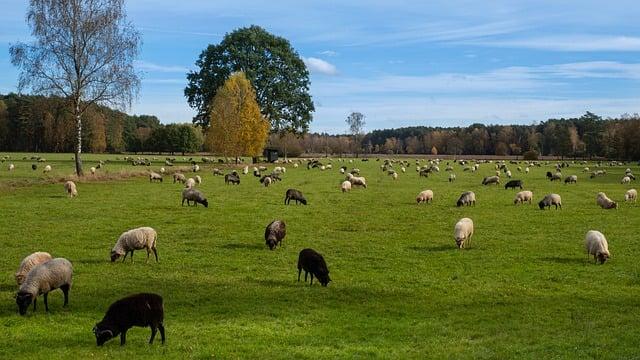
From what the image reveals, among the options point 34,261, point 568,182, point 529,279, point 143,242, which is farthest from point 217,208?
point 568,182

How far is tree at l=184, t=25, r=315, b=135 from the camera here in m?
83.7

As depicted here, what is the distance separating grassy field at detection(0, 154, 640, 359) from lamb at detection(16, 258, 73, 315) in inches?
11.5

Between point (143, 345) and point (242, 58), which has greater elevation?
point (242, 58)

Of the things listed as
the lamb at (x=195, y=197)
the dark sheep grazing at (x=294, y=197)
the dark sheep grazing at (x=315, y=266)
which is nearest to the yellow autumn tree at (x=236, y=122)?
the dark sheep grazing at (x=294, y=197)

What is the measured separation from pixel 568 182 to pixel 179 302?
4867 centimetres

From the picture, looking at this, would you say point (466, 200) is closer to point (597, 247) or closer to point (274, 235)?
point (597, 247)

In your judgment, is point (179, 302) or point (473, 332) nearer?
point (473, 332)

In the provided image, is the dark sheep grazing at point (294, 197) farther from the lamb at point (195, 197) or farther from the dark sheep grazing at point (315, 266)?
the dark sheep grazing at point (315, 266)

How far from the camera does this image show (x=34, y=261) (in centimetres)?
1439

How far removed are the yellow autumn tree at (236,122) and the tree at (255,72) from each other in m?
7.39

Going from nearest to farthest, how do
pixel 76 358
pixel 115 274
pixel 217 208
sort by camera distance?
pixel 76 358
pixel 115 274
pixel 217 208

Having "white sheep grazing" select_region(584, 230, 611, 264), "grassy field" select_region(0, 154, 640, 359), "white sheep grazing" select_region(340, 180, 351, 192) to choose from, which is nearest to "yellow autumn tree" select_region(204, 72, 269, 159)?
"white sheep grazing" select_region(340, 180, 351, 192)

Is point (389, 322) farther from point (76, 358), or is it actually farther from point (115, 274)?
point (115, 274)

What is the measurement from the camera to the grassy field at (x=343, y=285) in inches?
413
